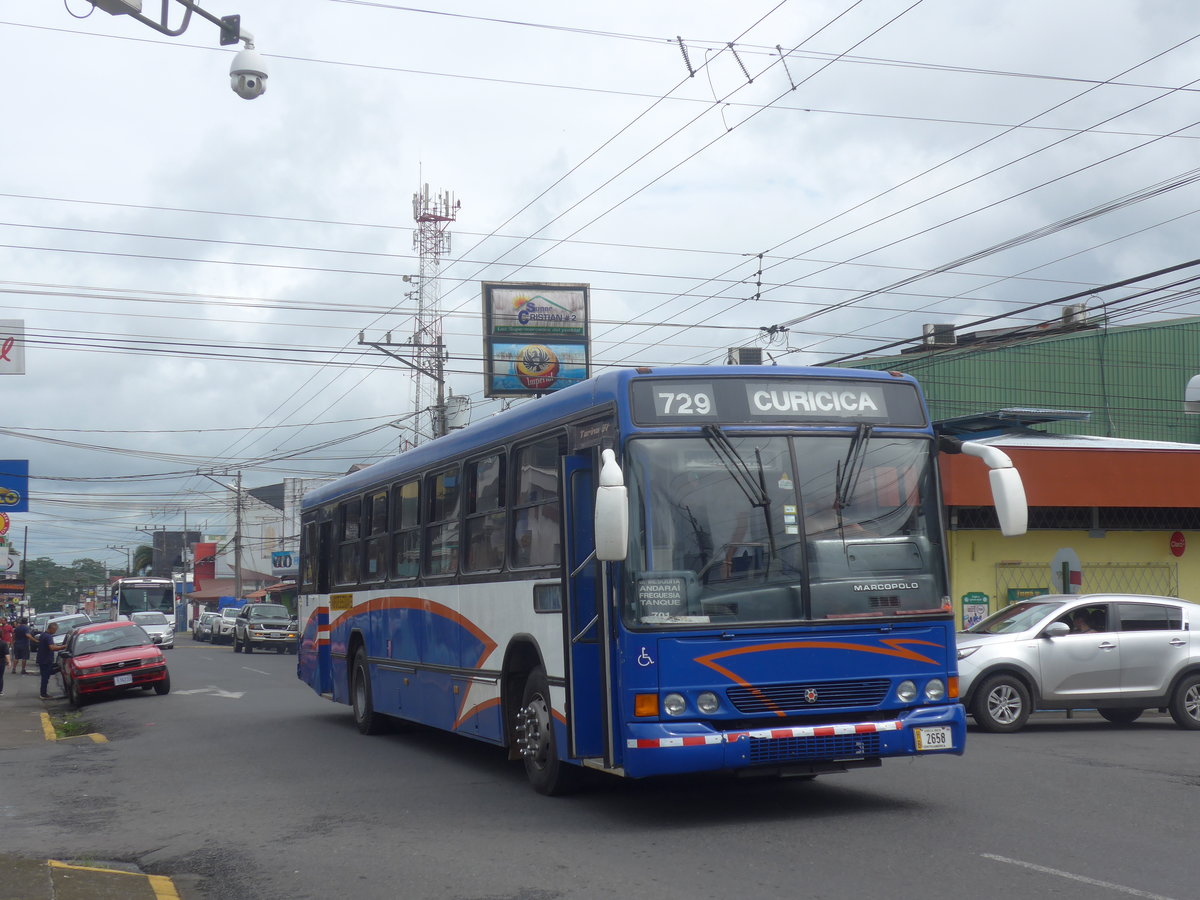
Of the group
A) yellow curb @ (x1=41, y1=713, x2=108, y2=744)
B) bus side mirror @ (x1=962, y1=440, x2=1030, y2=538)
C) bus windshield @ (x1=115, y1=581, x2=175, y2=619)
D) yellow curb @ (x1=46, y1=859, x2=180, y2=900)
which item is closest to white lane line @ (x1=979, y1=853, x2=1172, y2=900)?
bus side mirror @ (x1=962, y1=440, x2=1030, y2=538)

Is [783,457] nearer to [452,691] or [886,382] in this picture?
[886,382]

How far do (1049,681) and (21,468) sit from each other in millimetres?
24177

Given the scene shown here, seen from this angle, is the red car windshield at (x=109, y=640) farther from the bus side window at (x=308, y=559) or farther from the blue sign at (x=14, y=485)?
the bus side window at (x=308, y=559)

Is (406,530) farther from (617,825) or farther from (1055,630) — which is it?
(1055,630)

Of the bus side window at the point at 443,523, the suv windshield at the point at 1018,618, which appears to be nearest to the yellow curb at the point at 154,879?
the bus side window at the point at 443,523

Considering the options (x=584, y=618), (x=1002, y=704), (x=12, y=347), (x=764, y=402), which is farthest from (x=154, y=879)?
(x=12, y=347)

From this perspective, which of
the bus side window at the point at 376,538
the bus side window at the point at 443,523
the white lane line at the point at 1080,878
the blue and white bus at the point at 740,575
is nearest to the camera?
the white lane line at the point at 1080,878

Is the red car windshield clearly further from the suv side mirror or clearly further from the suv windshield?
the suv side mirror

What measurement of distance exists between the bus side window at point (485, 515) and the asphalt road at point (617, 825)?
1.99 m

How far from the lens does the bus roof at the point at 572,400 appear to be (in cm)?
934

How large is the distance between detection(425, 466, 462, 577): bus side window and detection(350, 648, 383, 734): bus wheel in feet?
11.1

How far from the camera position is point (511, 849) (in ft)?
27.7

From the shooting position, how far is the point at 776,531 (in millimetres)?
8938

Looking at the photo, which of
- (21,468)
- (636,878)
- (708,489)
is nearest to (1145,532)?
(708,489)
